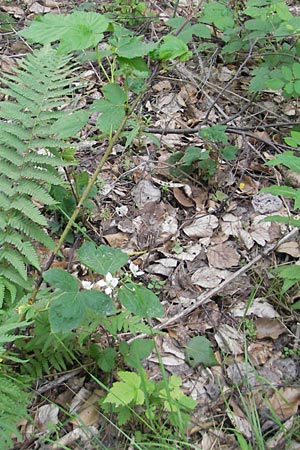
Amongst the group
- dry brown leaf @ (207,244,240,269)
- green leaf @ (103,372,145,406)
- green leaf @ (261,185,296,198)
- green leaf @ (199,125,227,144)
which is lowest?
dry brown leaf @ (207,244,240,269)

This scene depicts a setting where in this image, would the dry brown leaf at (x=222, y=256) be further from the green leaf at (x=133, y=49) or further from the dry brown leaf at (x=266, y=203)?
the green leaf at (x=133, y=49)

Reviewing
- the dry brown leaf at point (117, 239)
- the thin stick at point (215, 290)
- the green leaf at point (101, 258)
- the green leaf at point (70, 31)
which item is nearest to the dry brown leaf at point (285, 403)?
the thin stick at point (215, 290)

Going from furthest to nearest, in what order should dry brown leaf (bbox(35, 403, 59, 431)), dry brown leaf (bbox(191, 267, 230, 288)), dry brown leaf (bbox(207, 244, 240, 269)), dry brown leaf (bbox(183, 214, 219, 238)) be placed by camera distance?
dry brown leaf (bbox(183, 214, 219, 238))
dry brown leaf (bbox(207, 244, 240, 269))
dry brown leaf (bbox(191, 267, 230, 288))
dry brown leaf (bbox(35, 403, 59, 431))

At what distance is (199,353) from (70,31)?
1.47 metres

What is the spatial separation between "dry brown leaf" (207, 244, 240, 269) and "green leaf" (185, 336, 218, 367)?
20.3 inches

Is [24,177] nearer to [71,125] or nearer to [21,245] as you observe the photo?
[21,245]

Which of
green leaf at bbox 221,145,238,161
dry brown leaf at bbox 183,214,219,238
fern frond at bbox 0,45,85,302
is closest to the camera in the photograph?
fern frond at bbox 0,45,85,302

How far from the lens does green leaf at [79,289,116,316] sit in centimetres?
189

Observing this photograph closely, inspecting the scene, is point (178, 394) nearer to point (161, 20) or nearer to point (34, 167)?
point (34, 167)

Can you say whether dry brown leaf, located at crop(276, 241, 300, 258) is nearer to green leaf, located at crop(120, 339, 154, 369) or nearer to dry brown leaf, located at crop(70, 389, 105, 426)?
green leaf, located at crop(120, 339, 154, 369)

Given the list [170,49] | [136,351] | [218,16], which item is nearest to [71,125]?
[170,49]

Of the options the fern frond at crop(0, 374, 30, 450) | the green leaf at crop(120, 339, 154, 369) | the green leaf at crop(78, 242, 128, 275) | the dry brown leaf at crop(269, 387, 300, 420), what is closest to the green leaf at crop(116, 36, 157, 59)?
the green leaf at crop(78, 242, 128, 275)

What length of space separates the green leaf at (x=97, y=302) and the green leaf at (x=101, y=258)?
0.10 m

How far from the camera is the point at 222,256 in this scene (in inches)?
117
